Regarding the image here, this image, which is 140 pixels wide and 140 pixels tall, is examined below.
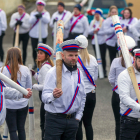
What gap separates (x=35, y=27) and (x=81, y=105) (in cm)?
632

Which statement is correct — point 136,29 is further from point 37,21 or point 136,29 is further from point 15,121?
point 15,121

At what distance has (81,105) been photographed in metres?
4.02

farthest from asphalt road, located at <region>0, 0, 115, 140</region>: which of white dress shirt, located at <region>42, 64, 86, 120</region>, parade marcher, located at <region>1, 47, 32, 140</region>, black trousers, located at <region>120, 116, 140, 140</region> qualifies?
→ white dress shirt, located at <region>42, 64, 86, 120</region>

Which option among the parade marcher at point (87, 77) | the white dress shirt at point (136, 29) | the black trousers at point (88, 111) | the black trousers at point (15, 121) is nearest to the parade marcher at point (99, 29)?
the white dress shirt at point (136, 29)

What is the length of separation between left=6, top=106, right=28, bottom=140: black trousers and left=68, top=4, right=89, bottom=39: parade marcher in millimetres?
5251

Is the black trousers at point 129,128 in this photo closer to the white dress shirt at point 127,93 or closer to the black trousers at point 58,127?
the white dress shirt at point 127,93

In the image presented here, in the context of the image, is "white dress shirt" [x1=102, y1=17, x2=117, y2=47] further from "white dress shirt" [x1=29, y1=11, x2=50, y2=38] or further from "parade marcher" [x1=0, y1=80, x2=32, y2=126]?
"parade marcher" [x1=0, y1=80, x2=32, y2=126]

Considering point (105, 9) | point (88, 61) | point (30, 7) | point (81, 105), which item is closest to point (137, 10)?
point (105, 9)

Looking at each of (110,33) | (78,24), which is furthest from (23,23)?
(110,33)

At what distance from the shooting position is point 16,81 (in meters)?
4.66

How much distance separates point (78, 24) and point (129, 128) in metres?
6.03

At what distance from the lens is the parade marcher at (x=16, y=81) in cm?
464

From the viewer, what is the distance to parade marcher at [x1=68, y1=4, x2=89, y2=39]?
31.4ft

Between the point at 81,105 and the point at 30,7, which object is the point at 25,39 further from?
the point at 30,7
